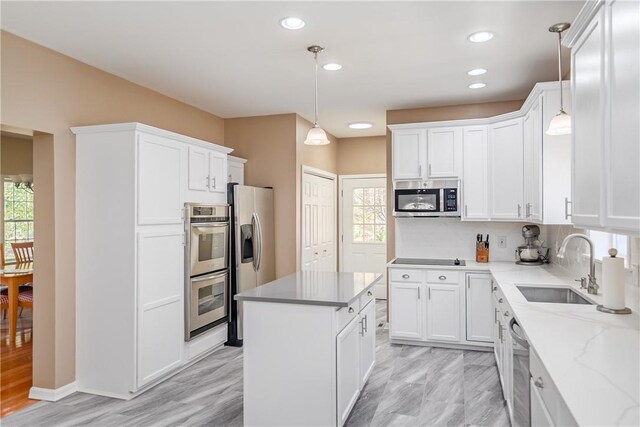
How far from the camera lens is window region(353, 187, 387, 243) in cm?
680

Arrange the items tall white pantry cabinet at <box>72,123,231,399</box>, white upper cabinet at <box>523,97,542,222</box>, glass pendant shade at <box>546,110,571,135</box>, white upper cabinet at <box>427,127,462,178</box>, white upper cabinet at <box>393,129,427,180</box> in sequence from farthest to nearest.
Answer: white upper cabinet at <box>393,129,427,180</box> → white upper cabinet at <box>427,127,462,178</box> → white upper cabinet at <box>523,97,542,222</box> → tall white pantry cabinet at <box>72,123,231,399</box> → glass pendant shade at <box>546,110,571,135</box>

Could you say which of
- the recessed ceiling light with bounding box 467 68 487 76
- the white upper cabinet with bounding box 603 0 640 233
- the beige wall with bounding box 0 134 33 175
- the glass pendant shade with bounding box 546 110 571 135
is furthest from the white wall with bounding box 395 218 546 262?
the beige wall with bounding box 0 134 33 175

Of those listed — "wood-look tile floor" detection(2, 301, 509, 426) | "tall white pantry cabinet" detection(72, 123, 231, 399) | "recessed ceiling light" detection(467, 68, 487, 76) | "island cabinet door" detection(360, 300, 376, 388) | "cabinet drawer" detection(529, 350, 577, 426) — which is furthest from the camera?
"recessed ceiling light" detection(467, 68, 487, 76)

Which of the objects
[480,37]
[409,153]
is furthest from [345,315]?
[409,153]

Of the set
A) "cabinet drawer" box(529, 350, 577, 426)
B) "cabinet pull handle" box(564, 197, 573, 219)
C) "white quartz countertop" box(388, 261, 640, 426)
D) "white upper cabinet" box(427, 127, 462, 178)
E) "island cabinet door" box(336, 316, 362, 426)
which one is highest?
"white upper cabinet" box(427, 127, 462, 178)

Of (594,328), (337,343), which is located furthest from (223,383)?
(594,328)

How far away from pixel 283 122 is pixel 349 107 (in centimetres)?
84

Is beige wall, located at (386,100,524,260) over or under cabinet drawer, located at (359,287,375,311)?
over

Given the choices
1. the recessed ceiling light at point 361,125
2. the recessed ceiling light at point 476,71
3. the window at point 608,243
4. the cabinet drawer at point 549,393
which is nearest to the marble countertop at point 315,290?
the cabinet drawer at point 549,393

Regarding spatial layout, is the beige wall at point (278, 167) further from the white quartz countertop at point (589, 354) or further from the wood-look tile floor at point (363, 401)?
the white quartz countertop at point (589, 354)

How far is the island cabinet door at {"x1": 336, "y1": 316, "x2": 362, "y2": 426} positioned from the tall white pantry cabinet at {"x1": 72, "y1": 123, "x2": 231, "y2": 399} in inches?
65.1

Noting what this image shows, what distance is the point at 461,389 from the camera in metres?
3.36

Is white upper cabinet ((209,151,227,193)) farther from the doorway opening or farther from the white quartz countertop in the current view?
the white quartz countertop

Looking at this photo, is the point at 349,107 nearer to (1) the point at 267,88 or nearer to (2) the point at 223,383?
(1) the point at 267,88
